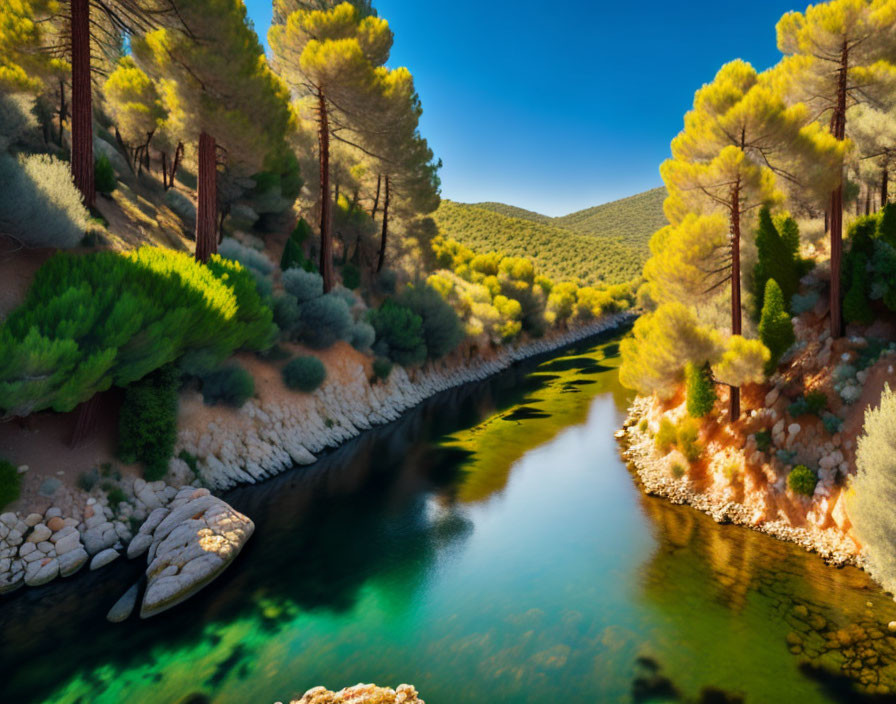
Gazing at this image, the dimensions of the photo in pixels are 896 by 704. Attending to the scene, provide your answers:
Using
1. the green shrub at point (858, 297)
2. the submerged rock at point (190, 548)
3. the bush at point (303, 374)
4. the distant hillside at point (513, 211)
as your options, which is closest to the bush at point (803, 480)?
the green shrub at point (858, 297)

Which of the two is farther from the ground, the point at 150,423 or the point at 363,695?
the point at 150,423

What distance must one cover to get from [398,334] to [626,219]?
12631 cm

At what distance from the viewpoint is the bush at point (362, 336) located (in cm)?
2518

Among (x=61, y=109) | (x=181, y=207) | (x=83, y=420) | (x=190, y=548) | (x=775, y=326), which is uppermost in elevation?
(x=61, y=109)

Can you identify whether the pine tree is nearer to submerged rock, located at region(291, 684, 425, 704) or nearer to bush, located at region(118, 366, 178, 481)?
submerged rock, located at region(291, 684, 425, 704)

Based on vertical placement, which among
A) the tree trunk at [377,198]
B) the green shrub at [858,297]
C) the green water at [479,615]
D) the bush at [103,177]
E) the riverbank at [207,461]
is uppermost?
the tree trunk at [377,198]

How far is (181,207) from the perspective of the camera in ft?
82.4

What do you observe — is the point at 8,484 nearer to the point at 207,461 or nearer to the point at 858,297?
the point at 207,461

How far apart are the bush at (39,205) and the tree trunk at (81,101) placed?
1.42 metres

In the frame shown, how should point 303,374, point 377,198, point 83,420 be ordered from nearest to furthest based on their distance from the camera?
1. point 83,420
2. point 303,374
3. point 377,198

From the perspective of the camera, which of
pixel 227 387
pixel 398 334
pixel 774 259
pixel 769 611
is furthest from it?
pixel 398 334

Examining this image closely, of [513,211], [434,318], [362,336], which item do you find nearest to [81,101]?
[362,336]

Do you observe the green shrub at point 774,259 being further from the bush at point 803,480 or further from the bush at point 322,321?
the bush at point 322,321

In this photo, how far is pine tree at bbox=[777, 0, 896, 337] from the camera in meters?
12.6
